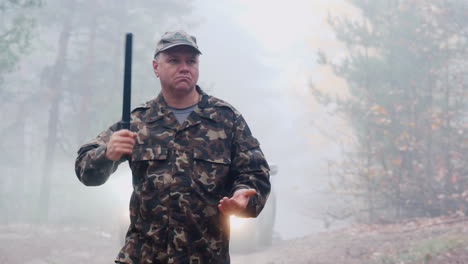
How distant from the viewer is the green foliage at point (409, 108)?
46.0 feet

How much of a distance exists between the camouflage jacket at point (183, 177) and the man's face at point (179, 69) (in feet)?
0.39

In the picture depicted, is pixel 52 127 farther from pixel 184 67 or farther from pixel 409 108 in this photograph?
pixel 184 67

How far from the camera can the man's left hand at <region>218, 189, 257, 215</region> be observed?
104 inches

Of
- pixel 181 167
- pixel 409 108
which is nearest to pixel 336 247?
pixel 409 108

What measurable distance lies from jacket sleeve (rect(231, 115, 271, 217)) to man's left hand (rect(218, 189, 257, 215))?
103 mm

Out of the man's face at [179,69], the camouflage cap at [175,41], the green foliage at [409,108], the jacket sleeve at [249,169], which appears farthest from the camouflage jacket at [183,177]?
the green foliage at [409,108]

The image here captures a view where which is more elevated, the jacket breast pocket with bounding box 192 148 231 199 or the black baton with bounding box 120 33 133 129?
the black baton with bounding box 120 33 133 129

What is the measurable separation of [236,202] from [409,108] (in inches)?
550

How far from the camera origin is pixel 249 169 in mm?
2902

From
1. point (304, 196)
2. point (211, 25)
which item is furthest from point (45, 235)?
point (211, 25)

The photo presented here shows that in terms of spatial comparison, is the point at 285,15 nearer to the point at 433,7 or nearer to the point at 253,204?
the point at 433,7

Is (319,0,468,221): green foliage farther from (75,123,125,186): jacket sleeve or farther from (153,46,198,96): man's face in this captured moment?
(75,123,125,186): jacket sleeve

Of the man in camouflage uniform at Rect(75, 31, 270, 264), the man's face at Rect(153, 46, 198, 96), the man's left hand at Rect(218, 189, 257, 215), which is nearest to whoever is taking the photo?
the man's left hand at Rect(218, 189, 257, 215)

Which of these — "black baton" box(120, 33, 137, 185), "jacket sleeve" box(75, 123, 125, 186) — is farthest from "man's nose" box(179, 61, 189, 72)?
"jacket sleeve" box(75, 123, 125, 186)
